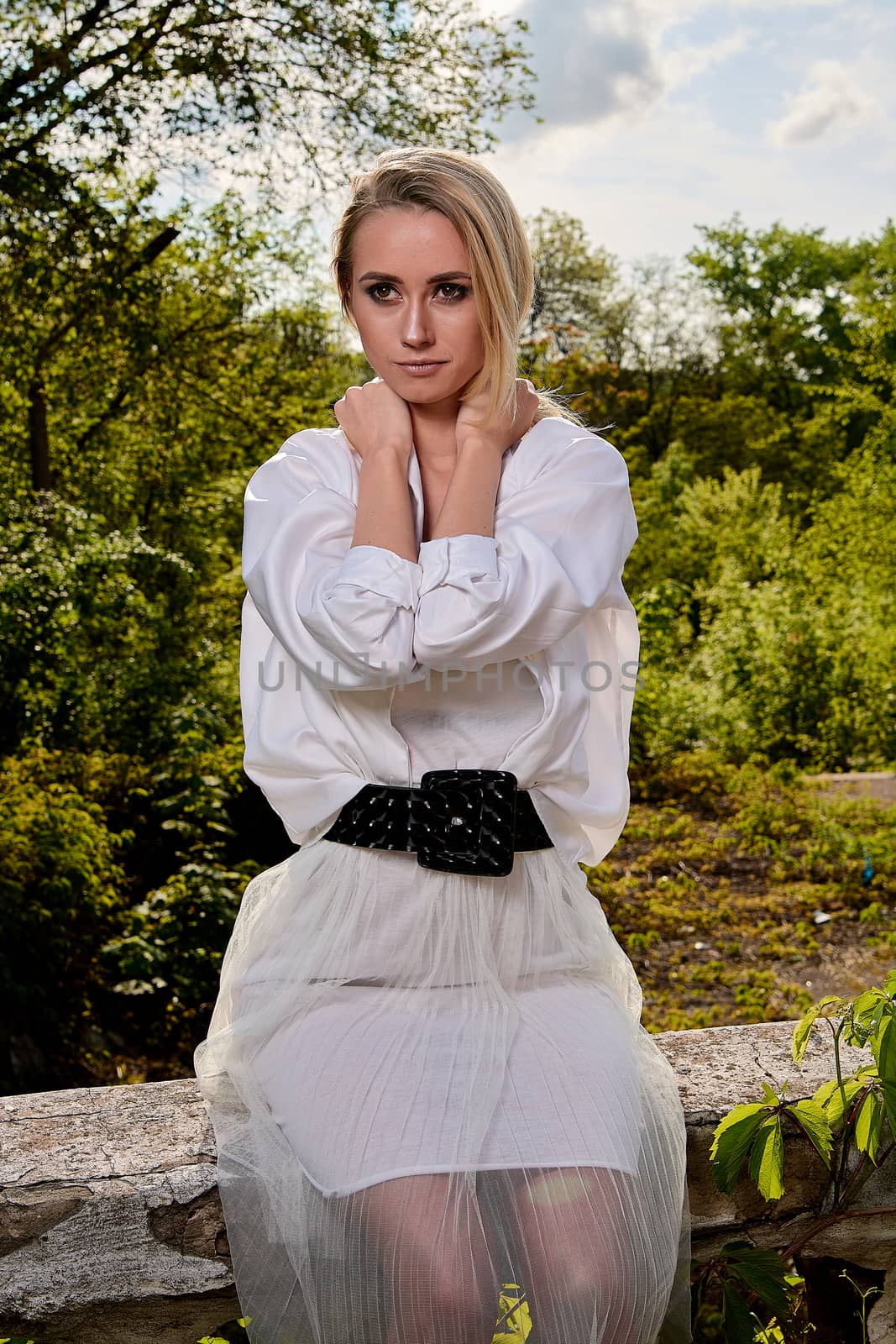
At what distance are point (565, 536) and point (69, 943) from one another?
3.49 meters

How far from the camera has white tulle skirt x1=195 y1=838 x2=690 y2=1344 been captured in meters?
1.40

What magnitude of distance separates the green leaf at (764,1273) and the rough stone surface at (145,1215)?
11 centimetres

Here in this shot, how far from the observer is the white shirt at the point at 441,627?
1676mm

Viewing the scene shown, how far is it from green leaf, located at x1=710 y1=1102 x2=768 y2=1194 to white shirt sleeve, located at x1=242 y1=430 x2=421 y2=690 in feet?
2.51

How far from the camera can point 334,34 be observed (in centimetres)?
658

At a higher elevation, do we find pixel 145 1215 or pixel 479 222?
pixel 479 222

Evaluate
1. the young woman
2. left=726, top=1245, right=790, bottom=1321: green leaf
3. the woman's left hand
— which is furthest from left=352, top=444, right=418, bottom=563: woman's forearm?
left=726, top=1245, right=790, bottom=1321: green leaf

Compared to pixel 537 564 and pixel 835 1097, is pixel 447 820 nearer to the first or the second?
pixel 537 564

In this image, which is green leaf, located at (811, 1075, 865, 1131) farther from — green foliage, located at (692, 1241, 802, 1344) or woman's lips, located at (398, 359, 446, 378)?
woman's lips, located at (398, 359, 446, 378)

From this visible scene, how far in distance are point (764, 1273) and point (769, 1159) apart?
8.6 inches

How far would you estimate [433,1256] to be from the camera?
1.38m

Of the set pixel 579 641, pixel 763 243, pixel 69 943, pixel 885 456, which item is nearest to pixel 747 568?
pixel 885 456

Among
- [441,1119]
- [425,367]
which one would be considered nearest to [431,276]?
[425,367]

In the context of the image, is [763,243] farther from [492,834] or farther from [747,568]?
[492,834]
